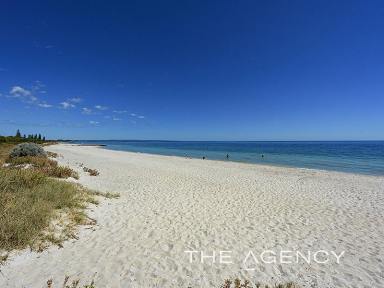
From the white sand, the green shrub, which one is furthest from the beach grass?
the green shrub

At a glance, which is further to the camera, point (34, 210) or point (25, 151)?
point (25, 151)

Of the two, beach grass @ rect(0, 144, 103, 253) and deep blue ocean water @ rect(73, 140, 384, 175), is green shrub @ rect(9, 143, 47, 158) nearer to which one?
beach grass @ rect(0, 144, 103, 253)

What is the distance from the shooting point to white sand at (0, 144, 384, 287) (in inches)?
182

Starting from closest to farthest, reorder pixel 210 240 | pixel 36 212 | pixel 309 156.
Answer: pixel 36 212 < pixel 210 240 < pixel 309 156

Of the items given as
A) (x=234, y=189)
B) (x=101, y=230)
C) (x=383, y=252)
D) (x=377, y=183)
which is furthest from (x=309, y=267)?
(x=377, y=183)

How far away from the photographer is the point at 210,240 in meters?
6.40

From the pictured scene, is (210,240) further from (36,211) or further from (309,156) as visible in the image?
(309,156)

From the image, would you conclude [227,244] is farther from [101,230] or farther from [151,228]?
[101,230]

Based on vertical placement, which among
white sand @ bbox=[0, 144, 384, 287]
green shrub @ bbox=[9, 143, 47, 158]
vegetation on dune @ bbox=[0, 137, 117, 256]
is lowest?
white sand @ bbox=[0, 144, 384, 287]

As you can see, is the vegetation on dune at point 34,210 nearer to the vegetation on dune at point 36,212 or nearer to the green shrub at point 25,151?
the vegetation on dune at point 36,212

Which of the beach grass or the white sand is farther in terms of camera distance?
the beach grass

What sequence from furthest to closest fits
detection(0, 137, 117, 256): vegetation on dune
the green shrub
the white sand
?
the green shrub < detection(0, 137, 117, 256): vegetation on dune < the white sand

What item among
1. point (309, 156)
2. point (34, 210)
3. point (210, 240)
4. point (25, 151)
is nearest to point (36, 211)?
point (34, 210)

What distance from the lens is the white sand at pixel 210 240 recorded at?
463 cm
